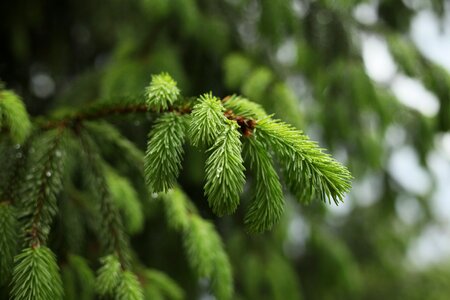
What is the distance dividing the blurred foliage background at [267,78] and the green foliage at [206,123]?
46 cm

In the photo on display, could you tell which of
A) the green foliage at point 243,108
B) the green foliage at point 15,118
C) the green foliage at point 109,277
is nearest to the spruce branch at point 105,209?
the green foliage at point 109,277

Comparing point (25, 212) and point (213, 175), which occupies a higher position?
point (213, 175)

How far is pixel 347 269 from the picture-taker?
277 centimetres

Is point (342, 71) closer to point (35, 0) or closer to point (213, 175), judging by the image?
point (213, 175)

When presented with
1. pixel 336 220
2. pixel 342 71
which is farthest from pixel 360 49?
pixel 336 220

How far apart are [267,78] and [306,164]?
1048 mm

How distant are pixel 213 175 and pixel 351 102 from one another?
1496 millimetres

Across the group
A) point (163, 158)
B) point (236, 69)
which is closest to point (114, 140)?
point (163, 158)

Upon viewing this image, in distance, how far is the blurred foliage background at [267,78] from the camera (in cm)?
207

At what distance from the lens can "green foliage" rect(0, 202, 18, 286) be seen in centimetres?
115

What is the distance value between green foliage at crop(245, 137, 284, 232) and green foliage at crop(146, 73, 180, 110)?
0.22m

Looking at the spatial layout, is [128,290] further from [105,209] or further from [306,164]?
[306,164]

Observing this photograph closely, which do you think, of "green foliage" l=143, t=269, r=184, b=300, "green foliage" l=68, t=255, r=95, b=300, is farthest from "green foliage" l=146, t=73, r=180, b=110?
"green foliage" l=143, t=269, r=184, b=300

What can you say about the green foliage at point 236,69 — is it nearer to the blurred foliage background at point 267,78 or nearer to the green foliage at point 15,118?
the blurred foliage background at point 267,78
